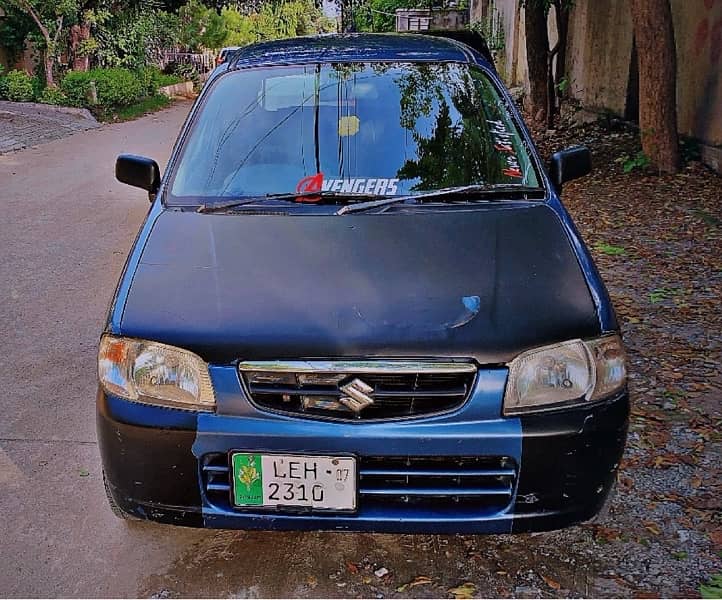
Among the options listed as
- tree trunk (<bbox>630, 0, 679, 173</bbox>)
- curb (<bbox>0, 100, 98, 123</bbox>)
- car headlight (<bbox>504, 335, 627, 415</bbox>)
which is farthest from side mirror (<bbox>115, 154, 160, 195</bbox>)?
curb (<bbox>0, 100, 98, 123</bbox>)

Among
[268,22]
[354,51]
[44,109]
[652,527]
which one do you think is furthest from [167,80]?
[652,527]

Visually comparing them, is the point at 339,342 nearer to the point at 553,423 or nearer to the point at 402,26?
the point at 553,423

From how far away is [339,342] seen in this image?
226 centimetres

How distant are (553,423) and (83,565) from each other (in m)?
1.73

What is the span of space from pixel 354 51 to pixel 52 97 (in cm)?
1492

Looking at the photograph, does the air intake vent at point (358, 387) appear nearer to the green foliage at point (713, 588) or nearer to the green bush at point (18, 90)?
the green foliage at point (713, 588)

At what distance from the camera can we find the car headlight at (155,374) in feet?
7.52

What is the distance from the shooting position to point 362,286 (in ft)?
8.20

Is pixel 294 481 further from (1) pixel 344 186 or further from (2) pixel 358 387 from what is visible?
(1) pixel 344 186

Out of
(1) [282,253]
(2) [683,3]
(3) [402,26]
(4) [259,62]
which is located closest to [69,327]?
(4) [259,62]

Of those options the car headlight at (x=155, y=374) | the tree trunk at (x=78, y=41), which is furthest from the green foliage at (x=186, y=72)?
the car headlight at (x=155, y=374)

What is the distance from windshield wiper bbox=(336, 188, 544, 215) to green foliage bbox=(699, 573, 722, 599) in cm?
157

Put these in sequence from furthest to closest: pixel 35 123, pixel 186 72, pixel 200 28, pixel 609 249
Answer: pixel 200 28, pixel 186 72, pixel 35 123, pixel 609 249

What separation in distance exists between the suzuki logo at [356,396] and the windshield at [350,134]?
44.1 inches
